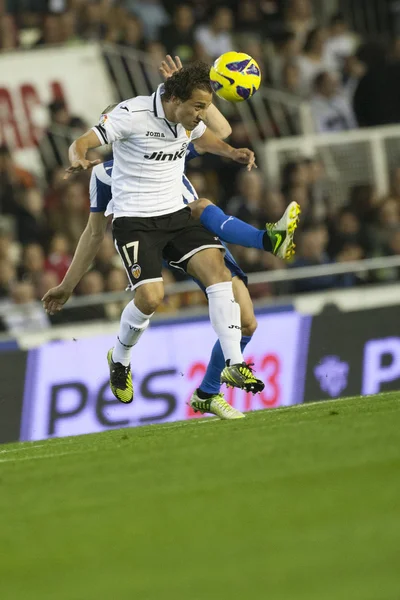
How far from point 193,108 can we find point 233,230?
86 cm

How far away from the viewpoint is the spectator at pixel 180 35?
17578 mm

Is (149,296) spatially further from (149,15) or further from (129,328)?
(149,15)

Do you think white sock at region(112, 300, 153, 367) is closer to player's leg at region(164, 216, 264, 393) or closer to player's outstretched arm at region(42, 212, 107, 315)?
player's leg at region(164, 216, 264, 393)

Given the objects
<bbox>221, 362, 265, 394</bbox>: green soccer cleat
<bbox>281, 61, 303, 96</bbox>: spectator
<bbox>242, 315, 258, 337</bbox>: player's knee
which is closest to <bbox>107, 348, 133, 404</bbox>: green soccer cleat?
<bbox>242, 315, 258, 337</bbox>: player's knee

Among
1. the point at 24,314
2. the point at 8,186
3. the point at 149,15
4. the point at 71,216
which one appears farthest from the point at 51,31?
the point at 24,314

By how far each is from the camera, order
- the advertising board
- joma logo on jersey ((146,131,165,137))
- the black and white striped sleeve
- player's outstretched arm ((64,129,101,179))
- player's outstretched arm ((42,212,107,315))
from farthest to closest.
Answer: the advertising board
player's outstretched arm ((42,212,107,315))
joma logo on jersey ((146,131,165,137))
the black and white striped sleeve
player's outstretched arm ((64,129,101,179))

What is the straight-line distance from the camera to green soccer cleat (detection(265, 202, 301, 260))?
27.7ft

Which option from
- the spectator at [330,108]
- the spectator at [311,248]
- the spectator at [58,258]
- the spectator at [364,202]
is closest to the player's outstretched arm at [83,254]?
the spectator at [58,258]

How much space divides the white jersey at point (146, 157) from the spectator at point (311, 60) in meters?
9.03

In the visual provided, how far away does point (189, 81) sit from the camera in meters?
8.55

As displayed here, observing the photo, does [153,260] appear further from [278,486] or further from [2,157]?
[2,157]

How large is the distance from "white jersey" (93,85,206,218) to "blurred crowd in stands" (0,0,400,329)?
4.22 m

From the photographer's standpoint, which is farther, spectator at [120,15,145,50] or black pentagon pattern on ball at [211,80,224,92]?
spectator at [120,15,145,50]

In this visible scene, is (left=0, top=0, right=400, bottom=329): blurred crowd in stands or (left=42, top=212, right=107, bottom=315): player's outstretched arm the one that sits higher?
(left=0, top=0, right=400, bottom=329): blurred crowd in stands
